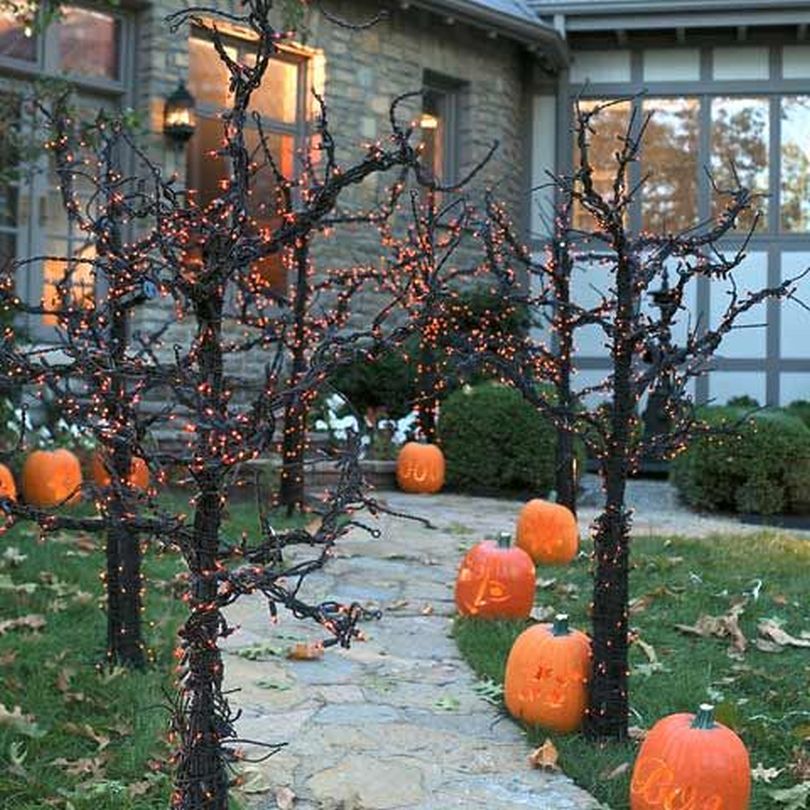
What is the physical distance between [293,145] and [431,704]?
8.14 m

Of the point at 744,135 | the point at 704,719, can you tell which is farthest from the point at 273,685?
the point at 744,135

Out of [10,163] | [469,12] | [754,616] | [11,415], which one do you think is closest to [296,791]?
[754,616]

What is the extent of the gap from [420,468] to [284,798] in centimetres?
649

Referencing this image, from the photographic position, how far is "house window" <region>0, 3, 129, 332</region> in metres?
9.45

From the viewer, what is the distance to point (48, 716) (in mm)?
3838

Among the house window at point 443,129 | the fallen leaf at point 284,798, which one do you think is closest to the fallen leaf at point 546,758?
the fallen leaf at point 284,798

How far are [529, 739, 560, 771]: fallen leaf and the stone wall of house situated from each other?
7065 mm

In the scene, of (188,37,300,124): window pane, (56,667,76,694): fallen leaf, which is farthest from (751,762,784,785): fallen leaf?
(188,37,300,124): window pane

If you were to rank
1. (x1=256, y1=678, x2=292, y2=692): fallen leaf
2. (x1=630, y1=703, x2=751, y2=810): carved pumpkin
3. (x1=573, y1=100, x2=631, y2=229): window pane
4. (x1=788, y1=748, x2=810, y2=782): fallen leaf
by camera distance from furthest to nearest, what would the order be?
1. (x1=573, y1=100, x2=631, y2=229): window pane
2. (x1=256, y1=678, x2=292, y2=692): fallen leaf
3. (x1=788, y1=748, x2=810, y2=782): fallen leaf
4. (x1=630, y1=703, x2=751, y2=810): carved pumpkin

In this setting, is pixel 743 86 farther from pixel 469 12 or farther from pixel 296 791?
pixel 296 791

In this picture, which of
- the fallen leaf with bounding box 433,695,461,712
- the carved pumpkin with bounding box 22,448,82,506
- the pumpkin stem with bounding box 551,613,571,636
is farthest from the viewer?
the carved pumpkin with bounding box 22,448,82,506

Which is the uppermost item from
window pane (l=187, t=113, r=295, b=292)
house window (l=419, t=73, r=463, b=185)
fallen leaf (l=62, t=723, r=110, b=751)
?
house window (l=419, t=73, r=463, b=185)

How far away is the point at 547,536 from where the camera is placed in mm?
6574

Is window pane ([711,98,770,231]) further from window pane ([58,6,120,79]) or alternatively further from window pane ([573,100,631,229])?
window pane ([58,6,120,79])
